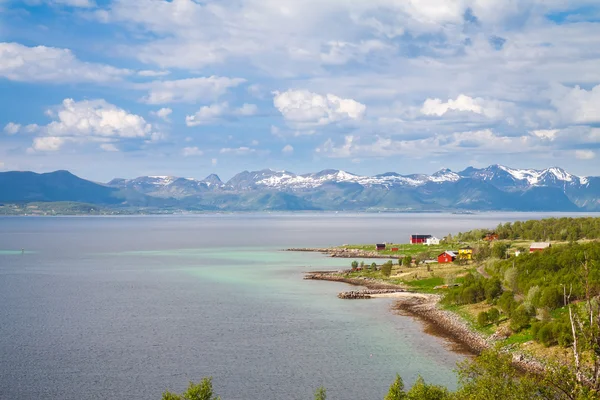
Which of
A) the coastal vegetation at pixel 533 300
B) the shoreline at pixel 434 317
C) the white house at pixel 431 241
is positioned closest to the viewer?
the coastal vegetation at pixel 533 300

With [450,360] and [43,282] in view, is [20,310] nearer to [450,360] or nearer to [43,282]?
[43,282]

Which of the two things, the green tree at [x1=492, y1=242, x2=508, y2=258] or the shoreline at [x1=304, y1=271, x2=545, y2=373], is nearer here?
the shoreline at [x1=304, y1=271, x2=545, y2=373]

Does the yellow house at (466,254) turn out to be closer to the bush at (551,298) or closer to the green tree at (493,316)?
the green tree at (493,316)

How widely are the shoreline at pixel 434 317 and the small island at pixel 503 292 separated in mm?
112

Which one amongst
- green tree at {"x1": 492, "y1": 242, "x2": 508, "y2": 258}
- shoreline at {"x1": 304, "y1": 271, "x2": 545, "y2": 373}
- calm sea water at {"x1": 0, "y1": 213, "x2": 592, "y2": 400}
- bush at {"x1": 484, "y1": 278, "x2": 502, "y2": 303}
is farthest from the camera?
green tree at {"x1": 492, "y1": 242, "x2": 508, "y2": 258}

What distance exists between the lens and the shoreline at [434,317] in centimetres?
6196

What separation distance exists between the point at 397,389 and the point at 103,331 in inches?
1847

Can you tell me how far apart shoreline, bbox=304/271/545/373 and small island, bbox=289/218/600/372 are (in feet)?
0.37

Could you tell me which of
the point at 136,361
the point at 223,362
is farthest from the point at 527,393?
the point at 136,361

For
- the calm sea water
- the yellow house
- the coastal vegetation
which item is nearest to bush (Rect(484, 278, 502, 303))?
the coastal vegetation

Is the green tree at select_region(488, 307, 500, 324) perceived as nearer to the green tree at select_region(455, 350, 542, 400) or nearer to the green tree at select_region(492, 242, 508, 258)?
the green tree at select_region(455, 350, 542, 400)

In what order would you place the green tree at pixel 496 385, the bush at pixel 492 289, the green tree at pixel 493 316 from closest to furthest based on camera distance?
the green tree at pixel 496 385 → the green tree at pixel 493 316 → the bush at pixel 492 289

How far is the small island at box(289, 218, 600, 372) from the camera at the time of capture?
5672 cm

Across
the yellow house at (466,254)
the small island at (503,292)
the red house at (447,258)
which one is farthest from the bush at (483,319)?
the red house at (447,258)
